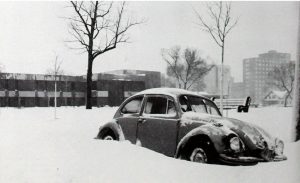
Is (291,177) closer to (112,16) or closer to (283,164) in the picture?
(283,164)

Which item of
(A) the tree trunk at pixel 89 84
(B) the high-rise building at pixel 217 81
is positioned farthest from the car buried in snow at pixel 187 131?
(A) the tree trunk at pixel 89 84

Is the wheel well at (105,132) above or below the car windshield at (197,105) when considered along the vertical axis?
below

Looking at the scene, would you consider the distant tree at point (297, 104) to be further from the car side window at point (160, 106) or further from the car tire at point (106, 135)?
the car tire at point (106, 135)

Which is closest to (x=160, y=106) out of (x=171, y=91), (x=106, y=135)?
(x=171, y=91)

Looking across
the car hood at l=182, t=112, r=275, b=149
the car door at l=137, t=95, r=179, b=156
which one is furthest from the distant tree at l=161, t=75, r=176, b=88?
the car hood at l=182, t=112, r=275, b=149

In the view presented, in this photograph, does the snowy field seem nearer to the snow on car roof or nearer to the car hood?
the car hood

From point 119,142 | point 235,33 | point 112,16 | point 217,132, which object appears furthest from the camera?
point 112,16

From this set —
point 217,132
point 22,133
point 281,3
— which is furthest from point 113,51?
point 281,3
